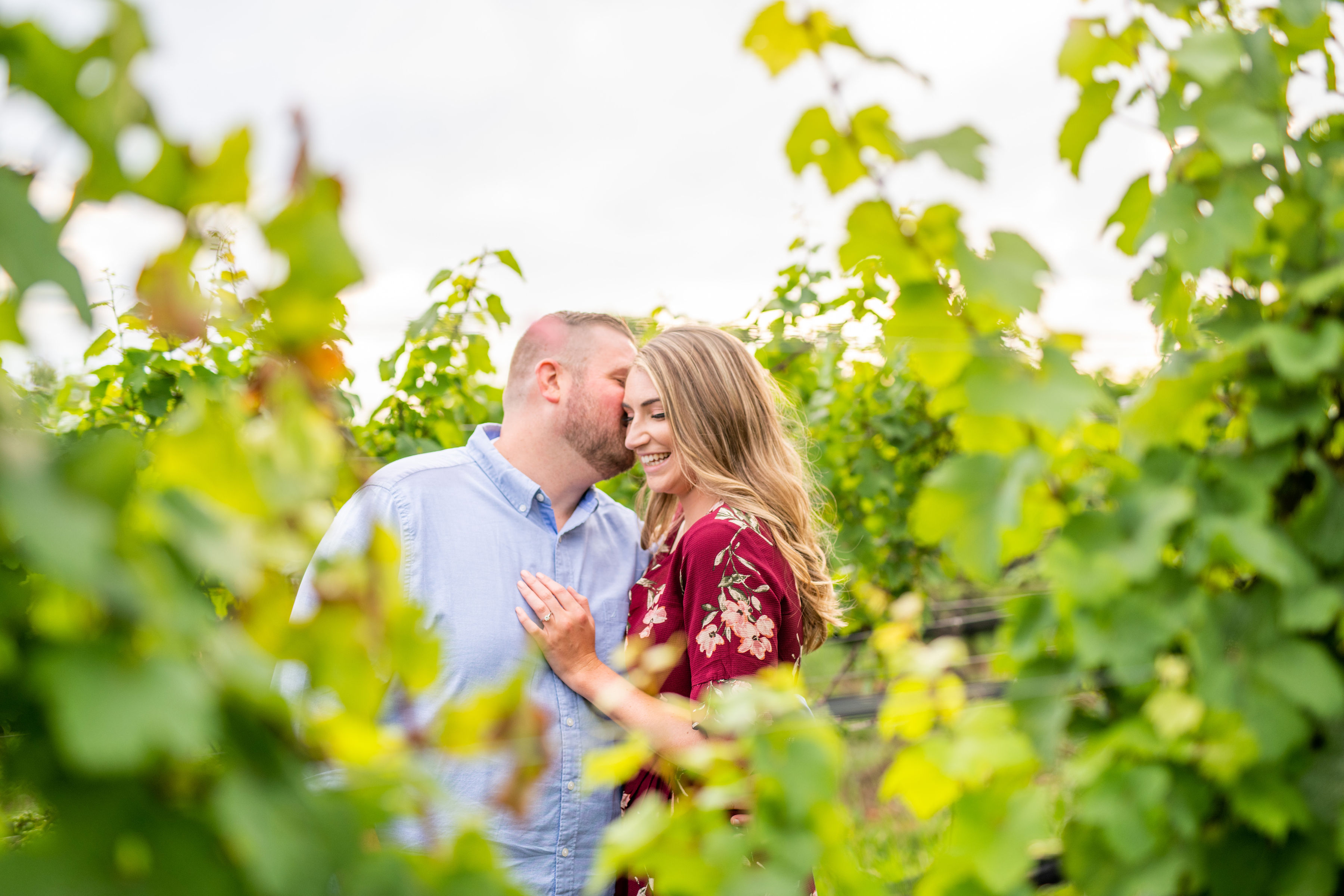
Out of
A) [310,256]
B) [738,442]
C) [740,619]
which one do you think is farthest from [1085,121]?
[738,442]

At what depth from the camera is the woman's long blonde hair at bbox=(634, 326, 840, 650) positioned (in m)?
2.19

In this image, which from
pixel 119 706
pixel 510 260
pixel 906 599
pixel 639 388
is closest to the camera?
pixel 119 706

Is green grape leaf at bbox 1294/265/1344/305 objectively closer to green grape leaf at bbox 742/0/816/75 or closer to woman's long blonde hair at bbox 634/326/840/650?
green grape leaf at bbox 742/0/816/75

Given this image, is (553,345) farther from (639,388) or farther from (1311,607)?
(1311,607)

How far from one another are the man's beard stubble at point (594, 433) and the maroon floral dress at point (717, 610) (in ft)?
1.23

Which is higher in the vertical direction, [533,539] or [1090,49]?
[1090,49]

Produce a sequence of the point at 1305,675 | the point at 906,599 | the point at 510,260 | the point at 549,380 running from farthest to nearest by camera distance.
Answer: the point at 510,260
the point at 549,380
the point at 906,599
the point at 1305,675

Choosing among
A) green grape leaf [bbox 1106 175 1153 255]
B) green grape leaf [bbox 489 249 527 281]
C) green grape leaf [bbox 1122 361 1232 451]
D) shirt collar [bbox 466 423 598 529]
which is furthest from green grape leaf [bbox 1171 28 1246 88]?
green grape leaf [bbox 489 249 527 281]

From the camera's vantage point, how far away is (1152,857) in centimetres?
70

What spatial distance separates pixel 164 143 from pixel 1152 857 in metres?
0.79

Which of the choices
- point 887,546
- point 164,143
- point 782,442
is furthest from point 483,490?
point 887,546

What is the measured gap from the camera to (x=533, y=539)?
2.21 m

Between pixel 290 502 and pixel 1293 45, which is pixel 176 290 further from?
pixel 1293 45

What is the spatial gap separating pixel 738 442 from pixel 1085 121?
1510 mm
